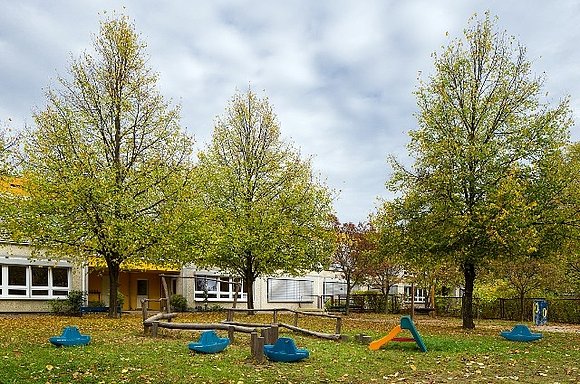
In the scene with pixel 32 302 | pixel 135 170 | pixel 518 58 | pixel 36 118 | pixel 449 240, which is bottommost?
pixel 32 302

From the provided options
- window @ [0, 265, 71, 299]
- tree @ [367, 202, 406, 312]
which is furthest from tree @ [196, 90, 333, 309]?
window @ [0, 265, 71, 299]

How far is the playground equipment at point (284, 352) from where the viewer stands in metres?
12.8

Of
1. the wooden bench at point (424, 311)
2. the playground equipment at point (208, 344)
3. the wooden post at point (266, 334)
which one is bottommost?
the wooden bench at point (424, 311)

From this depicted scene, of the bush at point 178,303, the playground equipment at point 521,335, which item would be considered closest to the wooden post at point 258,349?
the playground equipment at point 521,335

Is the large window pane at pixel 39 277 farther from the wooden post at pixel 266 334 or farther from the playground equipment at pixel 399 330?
the playground equipment at pixel 399 330

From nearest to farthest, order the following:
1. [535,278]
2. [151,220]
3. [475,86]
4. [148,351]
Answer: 1. [148,351]
2. [475,86]
3. [151,220]
4. [535,278]

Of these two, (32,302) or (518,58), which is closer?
(518,58)

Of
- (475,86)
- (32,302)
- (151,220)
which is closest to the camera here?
(475,86)

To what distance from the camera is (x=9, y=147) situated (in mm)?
24859

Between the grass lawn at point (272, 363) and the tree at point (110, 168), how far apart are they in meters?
7.68

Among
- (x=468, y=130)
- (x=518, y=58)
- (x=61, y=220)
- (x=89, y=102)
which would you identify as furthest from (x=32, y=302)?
(x=518, y=58)

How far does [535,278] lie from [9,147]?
28.1 metres

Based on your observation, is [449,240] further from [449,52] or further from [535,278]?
[535,278]

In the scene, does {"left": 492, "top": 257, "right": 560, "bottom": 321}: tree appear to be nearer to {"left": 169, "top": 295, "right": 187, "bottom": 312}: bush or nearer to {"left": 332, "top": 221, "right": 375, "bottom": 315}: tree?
{"left": 332, "top": 221, "right": 375, "bottom": 315}: tree
